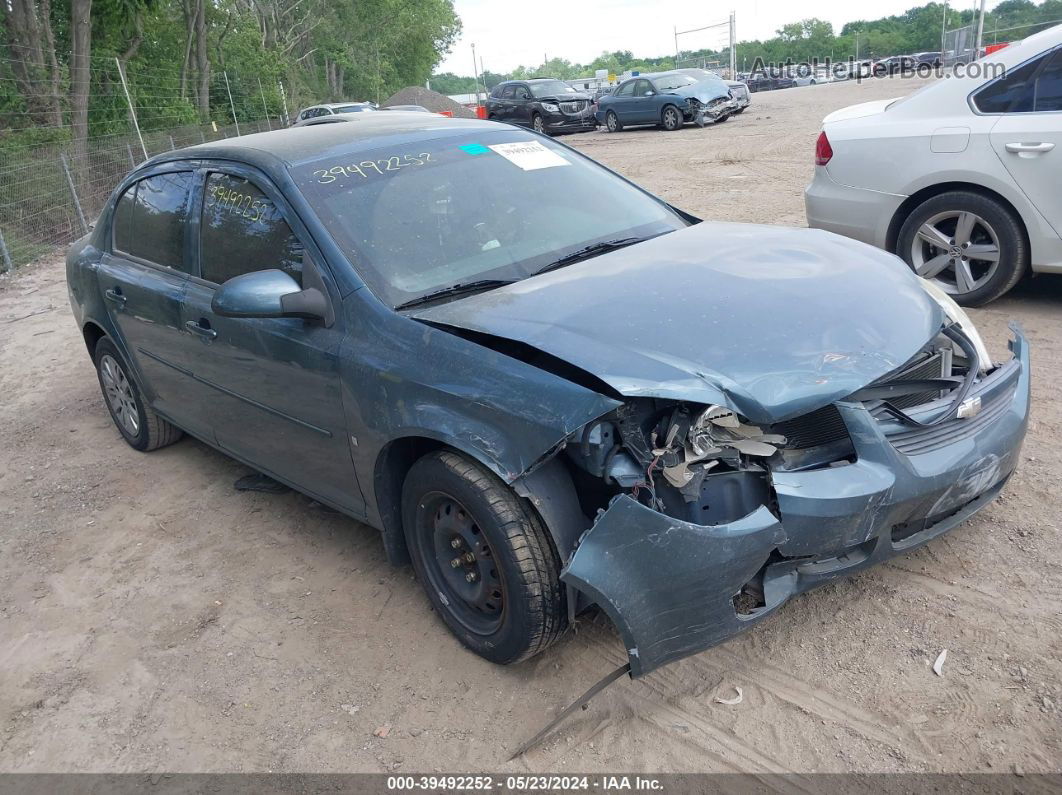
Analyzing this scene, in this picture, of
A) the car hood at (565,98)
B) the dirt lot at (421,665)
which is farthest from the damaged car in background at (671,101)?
the dirt lot at (421,665)

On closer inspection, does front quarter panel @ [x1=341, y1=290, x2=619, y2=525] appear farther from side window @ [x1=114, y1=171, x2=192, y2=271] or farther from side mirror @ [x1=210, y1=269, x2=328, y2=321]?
side window @ [x1=114, y1=171, x2=192, y2=271]

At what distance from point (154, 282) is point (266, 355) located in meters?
1.18

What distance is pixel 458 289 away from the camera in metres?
3.19

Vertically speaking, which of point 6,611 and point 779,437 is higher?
point 779,437

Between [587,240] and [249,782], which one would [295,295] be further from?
[249,782]

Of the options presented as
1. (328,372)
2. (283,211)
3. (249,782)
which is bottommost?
(249,782)

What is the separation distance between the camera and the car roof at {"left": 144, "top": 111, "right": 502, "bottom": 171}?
3652mm

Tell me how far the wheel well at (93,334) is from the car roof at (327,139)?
1.33m

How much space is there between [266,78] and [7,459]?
3029cm

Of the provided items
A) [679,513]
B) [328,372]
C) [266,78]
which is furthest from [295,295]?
[266,78]

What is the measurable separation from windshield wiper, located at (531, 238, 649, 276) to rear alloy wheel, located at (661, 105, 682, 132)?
1939 cm

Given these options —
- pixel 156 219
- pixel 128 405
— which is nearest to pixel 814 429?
pixel 156 219

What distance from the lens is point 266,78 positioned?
32.3m

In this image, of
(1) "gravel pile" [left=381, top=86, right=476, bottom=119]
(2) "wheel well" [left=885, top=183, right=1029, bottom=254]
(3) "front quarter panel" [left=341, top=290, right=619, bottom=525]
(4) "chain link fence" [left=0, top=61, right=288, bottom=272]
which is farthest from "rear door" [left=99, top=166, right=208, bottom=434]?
(1) "gravel pile" [left=381, top=86, right=476, bottom=119]
